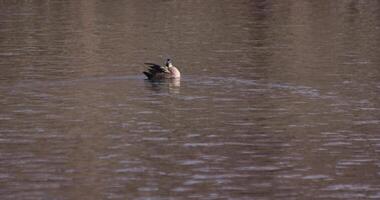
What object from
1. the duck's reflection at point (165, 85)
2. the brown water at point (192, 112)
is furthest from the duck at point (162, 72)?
the brown water at point (192, 112)

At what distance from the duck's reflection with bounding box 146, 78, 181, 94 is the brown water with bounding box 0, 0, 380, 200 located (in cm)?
7

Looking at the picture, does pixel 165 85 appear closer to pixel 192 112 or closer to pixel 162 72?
pixel 162 72

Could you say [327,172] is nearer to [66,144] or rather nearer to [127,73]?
[66,144]

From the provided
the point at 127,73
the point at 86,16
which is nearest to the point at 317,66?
the point at 127,73

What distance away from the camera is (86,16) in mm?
64312

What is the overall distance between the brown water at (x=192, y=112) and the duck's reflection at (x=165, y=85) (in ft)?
0.23

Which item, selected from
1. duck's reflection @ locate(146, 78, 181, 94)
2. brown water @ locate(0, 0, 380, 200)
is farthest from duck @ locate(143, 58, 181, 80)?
brown water @ locate(0, 0, 380, 200)

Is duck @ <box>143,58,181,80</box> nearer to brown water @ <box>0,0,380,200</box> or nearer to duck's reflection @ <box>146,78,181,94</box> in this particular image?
duck's reflection @ <box>146,78,181,94</box>

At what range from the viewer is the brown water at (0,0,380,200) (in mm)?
22875

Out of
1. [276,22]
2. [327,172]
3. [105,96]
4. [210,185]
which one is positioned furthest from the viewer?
[276,22]

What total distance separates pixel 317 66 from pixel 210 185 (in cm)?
2013

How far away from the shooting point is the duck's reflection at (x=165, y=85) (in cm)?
3647

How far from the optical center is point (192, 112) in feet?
104

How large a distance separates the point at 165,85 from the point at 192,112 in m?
5.93
